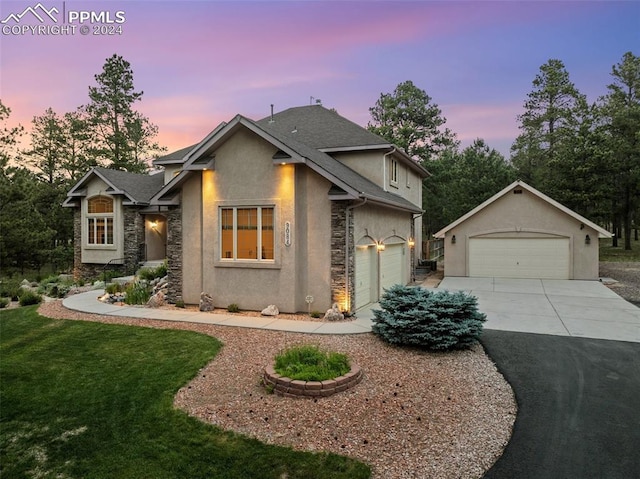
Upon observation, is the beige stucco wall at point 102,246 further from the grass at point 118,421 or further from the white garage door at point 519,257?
the white garage door at point 519,257

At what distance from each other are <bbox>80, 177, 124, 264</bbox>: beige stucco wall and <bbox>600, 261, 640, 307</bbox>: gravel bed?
22.3 metres

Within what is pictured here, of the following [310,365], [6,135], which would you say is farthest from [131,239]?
[310,365]

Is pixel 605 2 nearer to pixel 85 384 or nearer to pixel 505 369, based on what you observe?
pixel 505 369

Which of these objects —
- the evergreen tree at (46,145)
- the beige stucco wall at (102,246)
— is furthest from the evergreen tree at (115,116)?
the beige stucco wall at (102,246)

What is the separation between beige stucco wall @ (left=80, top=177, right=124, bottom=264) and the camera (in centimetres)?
2030

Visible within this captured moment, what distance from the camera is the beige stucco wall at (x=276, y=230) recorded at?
1096 centimetres

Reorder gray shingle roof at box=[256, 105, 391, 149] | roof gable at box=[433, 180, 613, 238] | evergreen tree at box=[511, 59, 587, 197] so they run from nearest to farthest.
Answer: gray shingle roof at box=[256, 105, 391, 149]
roof gable at box=[433, 180, 613, 238]
evergreen tree at box=[511, 59, 587, 197]

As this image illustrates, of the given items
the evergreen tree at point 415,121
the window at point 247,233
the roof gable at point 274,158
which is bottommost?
the window at point 247,233

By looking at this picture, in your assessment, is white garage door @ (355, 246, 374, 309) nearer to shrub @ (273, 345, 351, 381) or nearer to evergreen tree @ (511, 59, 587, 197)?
shrub @ (273, 345, 351, 381)

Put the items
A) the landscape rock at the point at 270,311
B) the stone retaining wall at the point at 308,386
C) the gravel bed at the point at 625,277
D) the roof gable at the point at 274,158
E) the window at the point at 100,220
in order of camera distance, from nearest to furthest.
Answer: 1. the stone retaining wall at the point at 308,386
2. the roof gable at the point at 274,158
3. the landscape rock at the point at 270,311
4. the gravel bed at the point at 625,277
5. the window at the point at 100,220

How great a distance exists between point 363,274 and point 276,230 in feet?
10.2

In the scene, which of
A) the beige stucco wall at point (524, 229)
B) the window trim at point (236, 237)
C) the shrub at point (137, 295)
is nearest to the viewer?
the window trim at point (236, 237)

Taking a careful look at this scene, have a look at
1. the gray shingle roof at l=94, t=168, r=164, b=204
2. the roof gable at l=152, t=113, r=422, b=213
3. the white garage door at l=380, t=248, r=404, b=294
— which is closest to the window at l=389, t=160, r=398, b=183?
the white garage door at l=380, t=248, r=404, b=294

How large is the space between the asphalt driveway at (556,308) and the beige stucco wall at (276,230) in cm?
505
